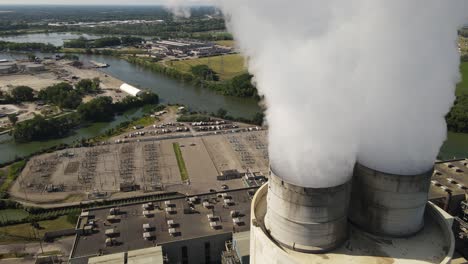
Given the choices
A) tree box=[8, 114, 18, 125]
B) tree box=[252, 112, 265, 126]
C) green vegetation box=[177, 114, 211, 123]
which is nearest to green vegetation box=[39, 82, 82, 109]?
tree box=[8, 114, 18, 125]

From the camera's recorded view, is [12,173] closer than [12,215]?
No

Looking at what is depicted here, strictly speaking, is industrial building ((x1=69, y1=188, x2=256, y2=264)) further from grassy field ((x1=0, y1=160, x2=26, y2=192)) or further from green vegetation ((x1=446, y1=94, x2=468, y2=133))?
green vegetation ((x1=446, y1=94, x2=468, y2=133))

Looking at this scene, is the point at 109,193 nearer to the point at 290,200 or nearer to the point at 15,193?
the point at 15,193

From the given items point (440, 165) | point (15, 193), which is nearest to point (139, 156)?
point (15, 193)

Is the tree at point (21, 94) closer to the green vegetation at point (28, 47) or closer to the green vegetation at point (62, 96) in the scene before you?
the green vegetation at point (62, 96)

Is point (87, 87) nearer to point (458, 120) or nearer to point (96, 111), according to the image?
point (96, 111)

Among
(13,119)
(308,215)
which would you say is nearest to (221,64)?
(13,119)
